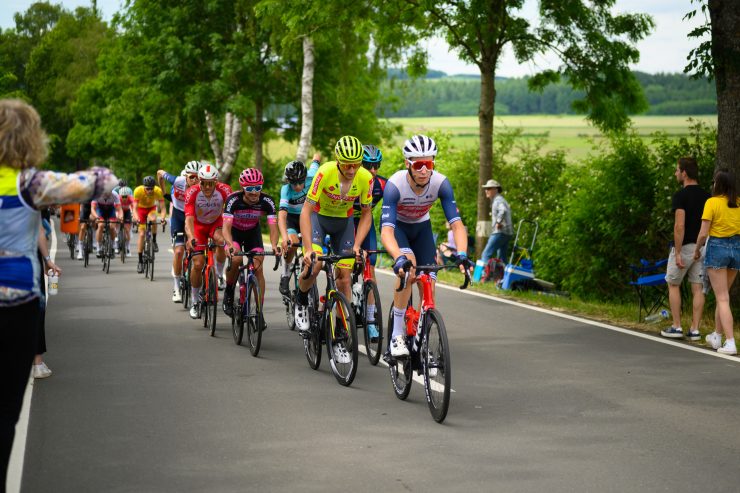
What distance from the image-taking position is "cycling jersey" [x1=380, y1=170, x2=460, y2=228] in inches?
348

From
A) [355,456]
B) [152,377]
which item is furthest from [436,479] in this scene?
[152,377]

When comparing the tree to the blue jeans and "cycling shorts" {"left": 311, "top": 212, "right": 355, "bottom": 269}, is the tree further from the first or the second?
"cycling shorts" {"left": 311, "top": 212, "right": 355, "bottom": 269}

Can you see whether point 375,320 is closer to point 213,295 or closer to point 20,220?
point 213,295

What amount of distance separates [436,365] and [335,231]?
3.38 metres

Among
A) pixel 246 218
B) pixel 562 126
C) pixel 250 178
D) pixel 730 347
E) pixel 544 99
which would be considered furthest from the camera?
pixel 544 99

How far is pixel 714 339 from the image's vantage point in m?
11.3

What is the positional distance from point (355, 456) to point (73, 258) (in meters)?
20.5

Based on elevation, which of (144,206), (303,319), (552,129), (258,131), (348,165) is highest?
(552,129)

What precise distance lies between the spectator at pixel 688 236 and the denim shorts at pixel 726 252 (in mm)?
546

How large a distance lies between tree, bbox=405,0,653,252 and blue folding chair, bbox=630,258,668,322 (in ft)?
18.7

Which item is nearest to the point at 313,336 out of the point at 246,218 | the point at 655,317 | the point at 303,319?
the point at 303,319

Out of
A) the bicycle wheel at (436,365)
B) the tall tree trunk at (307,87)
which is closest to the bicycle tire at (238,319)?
the bicycle wheel at (436,365)

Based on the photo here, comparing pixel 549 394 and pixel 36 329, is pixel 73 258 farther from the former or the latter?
pixel 36 329

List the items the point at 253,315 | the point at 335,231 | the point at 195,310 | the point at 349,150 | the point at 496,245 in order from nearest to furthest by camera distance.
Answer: the point at 349,150
the point at 335,231
the point at 253,315
the point at 195,310
the point at 496,245
